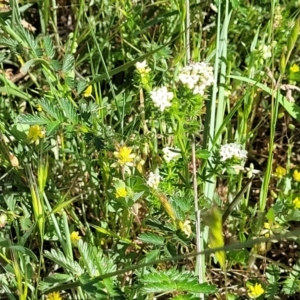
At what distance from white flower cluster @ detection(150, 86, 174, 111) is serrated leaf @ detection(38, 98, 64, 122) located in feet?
0.65

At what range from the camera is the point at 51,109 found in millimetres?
1262

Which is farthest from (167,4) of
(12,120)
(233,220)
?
(233,220)

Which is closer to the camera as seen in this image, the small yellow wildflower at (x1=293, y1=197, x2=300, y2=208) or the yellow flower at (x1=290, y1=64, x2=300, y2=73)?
the small yellow wildflower at (x1=293, y1=197, x2=300, y2=208)

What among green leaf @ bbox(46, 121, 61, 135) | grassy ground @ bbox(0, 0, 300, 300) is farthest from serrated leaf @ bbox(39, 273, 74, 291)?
green leaf @ bbox(46, 121, 61, 135)

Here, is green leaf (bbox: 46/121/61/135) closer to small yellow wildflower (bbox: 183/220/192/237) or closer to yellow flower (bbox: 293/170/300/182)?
small yellow wildflower (bbox: 183/220/192/237)

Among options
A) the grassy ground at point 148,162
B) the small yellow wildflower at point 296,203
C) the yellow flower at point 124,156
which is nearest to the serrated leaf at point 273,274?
the grassy ground at point 148,162

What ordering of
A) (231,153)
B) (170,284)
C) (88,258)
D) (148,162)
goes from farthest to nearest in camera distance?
(148,162)
(231,153)
(88,258)
(170,284)

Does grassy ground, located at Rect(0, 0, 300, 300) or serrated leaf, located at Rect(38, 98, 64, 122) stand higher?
serrated leaf, located at Rect(38, 98, 64, 122)

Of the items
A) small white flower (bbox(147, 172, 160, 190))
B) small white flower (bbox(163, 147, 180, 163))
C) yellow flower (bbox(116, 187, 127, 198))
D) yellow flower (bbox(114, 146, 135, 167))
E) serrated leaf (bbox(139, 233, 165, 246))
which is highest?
yellow flower (bbox(114, 146, 135, 167))

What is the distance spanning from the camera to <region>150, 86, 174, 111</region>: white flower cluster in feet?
3.97

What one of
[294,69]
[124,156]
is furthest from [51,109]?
[294,69]

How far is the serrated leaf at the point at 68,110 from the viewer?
1.26 meters

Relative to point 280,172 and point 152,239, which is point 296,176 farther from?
point 152,239

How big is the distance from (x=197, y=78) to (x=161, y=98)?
0.26 ft
